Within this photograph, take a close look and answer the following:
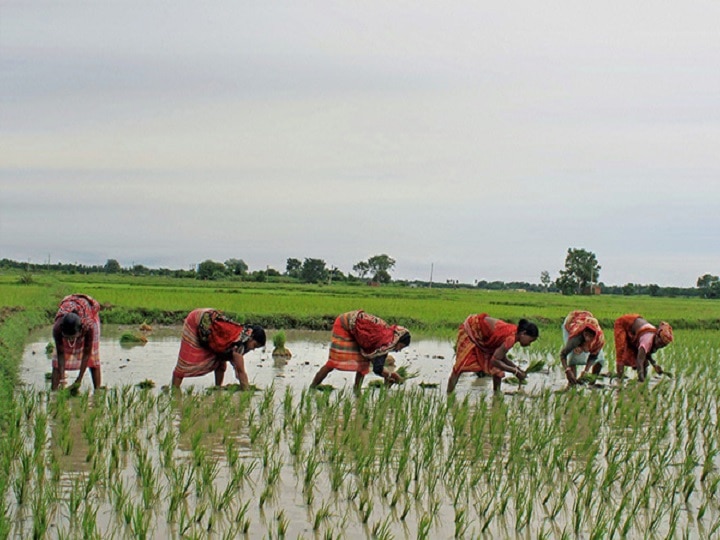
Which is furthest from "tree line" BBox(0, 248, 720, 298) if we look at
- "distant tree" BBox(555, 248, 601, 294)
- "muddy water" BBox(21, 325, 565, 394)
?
"muddy water" BBox(21, 325, 565, 394)

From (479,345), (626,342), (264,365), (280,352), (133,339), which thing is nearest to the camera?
(479,345)

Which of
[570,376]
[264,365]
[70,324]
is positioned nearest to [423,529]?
[70,324]

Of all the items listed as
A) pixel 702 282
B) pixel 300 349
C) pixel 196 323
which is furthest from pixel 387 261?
pixel 196 323

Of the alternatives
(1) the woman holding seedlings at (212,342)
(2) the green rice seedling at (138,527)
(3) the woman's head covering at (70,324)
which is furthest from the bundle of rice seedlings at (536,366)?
(2) the green rice seedling at (138,527)

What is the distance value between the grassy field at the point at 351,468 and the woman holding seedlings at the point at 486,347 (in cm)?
43

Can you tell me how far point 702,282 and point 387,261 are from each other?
2479cm

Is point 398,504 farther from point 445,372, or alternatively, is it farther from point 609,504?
point 445,372

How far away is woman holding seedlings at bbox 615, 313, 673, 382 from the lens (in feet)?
28.5

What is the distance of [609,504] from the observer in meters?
4.34

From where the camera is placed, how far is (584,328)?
8398 millimetres

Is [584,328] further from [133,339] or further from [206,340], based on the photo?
[133,339]

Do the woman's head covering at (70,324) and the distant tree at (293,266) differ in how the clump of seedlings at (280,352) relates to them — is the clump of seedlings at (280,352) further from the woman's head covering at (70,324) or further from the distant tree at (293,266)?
the distant tree at (293,266)

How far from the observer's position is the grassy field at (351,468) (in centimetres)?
386

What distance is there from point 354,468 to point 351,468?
0.08 ft
